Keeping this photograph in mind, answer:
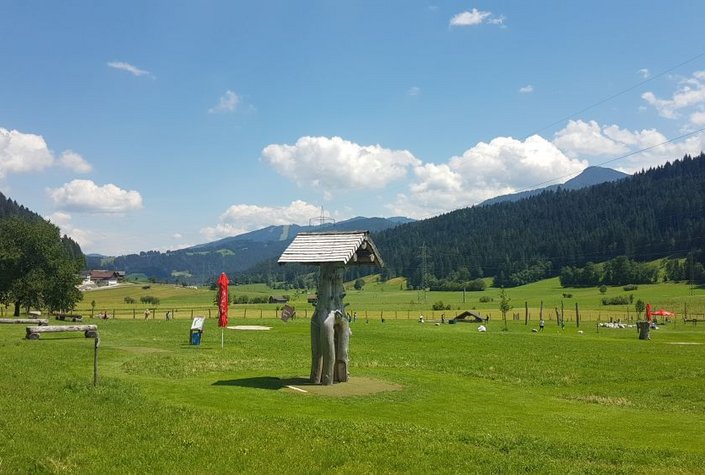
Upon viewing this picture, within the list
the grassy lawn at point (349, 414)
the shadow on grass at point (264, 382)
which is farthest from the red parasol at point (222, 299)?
the shadow on grass at point (264, 382)

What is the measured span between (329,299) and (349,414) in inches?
255

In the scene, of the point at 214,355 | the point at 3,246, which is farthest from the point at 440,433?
the point at 3,246

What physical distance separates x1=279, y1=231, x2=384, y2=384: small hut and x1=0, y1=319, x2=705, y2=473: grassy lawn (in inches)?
37.2

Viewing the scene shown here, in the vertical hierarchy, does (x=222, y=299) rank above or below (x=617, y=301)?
above

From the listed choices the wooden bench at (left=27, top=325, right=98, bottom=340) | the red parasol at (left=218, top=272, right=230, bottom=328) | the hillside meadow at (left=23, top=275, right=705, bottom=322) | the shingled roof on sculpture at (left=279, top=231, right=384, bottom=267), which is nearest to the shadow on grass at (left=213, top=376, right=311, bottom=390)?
the shingled roof on sculpture at (left=279, top=231, right=384, bottom=267)

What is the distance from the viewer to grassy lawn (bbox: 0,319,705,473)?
41.2ft

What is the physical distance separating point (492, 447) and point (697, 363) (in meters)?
26.1

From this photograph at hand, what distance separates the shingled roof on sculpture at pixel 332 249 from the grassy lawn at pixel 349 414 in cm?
491

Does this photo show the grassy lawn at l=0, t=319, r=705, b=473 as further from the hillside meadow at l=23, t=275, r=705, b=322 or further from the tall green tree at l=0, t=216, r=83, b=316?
the hillside meadow at l=23, t=275, r=705, b=322

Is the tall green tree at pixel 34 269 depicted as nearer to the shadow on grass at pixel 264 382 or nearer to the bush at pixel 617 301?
the shadow on grass at pixel 264 382

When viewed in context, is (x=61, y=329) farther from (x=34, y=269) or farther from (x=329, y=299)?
(x=34, y=269)

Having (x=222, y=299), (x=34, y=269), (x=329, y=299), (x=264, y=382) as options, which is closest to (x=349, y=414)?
(x=329, y=299)

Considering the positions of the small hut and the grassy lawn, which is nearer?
the grassy lawn

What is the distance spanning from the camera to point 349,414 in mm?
18141
